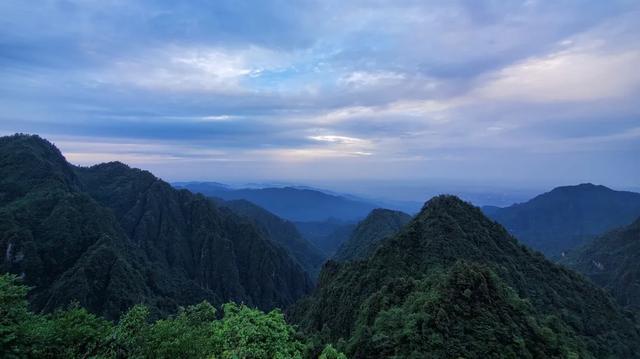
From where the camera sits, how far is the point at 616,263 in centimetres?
16288

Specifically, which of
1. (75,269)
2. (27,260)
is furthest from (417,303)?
(27,260)

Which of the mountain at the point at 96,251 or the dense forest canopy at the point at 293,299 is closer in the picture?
the dense forest canopy at the point at 293,299

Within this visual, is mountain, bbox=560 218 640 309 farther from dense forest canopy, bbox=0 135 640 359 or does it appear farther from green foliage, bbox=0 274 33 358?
green foliage, bbox=0 274 33 358

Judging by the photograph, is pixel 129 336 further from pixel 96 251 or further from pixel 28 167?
pixel 28 167

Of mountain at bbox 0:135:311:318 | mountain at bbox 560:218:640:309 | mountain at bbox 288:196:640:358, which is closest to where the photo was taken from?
mountain at bbox 288:196:640:358

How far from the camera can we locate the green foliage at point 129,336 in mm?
18406

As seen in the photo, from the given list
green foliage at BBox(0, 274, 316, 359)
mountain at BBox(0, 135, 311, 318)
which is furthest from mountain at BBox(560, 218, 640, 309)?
green foliage at BBox(0, 274, 316, 359)

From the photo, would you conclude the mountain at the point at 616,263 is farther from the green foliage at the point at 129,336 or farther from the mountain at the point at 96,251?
the green foliage at the point at 129,336

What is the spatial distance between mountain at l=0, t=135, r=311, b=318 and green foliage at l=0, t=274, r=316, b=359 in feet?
327

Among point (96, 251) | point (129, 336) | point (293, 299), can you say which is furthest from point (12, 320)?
point (293, 299)

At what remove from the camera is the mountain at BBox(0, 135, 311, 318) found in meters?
114

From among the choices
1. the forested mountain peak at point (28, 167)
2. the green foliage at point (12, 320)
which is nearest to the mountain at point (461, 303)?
the green foliage at point (12, 320)

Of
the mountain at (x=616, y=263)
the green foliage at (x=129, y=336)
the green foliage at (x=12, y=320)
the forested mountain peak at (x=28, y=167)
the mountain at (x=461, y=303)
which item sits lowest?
the mountain at (x=616, y=263)

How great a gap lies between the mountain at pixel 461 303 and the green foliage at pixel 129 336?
14.2m
